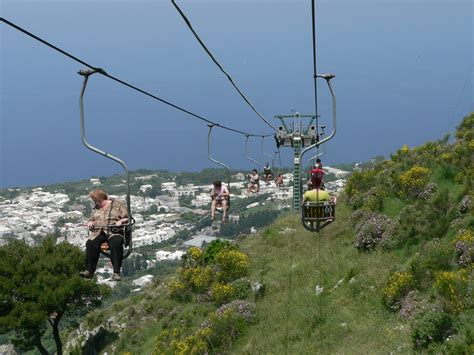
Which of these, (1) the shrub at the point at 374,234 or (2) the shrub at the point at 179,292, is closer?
(1) the shrub at the point at 374,234

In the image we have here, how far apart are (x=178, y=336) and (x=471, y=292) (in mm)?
11106

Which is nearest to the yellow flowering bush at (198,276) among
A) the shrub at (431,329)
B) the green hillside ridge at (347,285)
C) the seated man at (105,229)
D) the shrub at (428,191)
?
the green hillside ridge at (347,285)

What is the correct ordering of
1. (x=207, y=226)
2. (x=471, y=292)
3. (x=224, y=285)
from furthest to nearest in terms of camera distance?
(x=207, y=226) → (x=224, y=285) → (x=471, y=292)

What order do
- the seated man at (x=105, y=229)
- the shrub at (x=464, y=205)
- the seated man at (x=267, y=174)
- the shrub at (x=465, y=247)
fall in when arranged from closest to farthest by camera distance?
1. the seated man at (x=105, y=229)
2. the shrub at (x=465, y=247)
3. the shrub at (x=464, y=205)
4. the seated man at (x=267, y=174)

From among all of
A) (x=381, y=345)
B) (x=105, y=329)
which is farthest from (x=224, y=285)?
(x=381, y=345)

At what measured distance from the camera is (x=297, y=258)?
2381 cm

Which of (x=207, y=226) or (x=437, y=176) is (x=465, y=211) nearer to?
(x=437, y=176)

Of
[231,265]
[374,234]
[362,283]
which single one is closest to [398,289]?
[362,283]

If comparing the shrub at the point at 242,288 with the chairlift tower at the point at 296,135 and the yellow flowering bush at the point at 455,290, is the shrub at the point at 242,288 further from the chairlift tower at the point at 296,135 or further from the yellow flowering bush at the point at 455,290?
the chairlift tower at the point at 296,135

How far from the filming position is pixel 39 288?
2883cm

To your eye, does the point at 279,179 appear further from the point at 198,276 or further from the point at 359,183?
the point at 198,276

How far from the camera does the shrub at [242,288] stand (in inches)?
860

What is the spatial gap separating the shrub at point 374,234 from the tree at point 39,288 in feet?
45.6

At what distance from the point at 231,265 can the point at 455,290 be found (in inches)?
471
